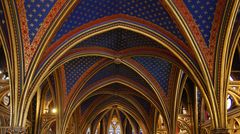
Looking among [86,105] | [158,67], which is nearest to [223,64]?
[158,67]

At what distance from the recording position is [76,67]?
1661cm

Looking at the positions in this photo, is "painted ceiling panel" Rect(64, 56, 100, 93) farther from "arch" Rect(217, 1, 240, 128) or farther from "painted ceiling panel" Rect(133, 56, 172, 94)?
"arch" Rect(217, 1, 240, 128)

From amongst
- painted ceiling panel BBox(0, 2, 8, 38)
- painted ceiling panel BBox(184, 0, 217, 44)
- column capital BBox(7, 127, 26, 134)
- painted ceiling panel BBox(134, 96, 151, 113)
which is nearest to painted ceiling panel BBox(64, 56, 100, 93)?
→ painted ceiling panel BBox(0, 2, 8, 38)

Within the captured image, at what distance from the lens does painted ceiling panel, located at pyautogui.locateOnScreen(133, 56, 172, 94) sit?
16.4 metres

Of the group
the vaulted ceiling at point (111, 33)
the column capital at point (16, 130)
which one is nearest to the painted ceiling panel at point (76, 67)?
the vaulted ceiling at point (111, 33)

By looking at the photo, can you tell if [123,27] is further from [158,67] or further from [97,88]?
[97,88]

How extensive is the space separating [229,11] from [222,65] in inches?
82.5

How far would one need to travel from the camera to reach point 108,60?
651 inches

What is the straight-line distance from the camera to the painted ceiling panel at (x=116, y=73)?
59.4 ft

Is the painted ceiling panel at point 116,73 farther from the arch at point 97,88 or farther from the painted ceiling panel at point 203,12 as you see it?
the painted ceiling panel at point 203,12

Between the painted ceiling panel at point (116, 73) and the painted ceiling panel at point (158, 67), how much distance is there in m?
1.53

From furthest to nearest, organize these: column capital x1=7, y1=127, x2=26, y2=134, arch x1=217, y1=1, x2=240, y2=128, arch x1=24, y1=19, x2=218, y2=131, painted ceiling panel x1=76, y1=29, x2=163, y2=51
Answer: painted ceiling panel x1=76, y1=29, x2=163, y2=51
arch x1=24, y1=19, x2=218, y2=131
arch x1=217, y1=1, x2=240, y2=128
column capital x1=7, y1=127, x2=26, y2=134

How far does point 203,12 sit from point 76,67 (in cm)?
778

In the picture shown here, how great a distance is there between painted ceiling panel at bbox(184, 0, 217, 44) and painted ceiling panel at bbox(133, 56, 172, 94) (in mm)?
4843
